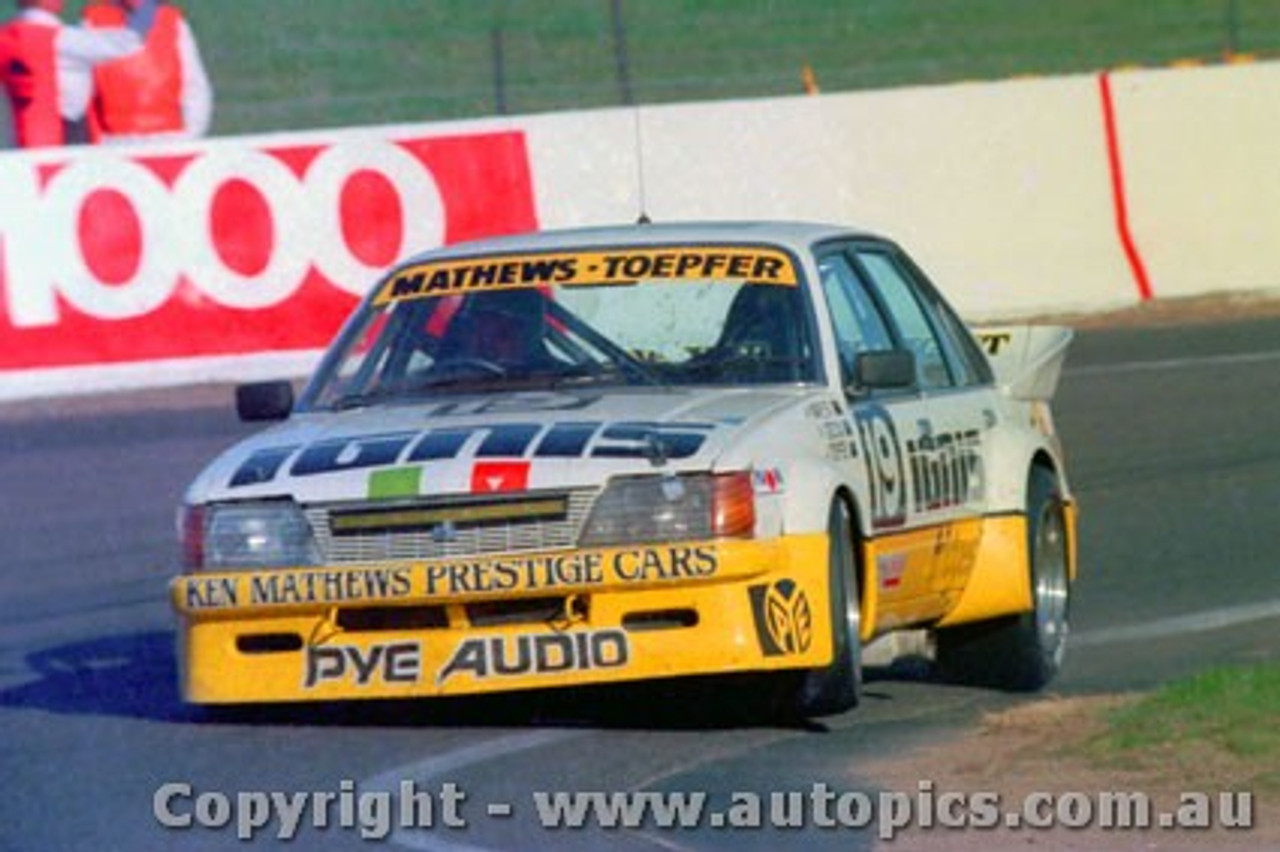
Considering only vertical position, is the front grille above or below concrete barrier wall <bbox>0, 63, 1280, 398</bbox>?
above

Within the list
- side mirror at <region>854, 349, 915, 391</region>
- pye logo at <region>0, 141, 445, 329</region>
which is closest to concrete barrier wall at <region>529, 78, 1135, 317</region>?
pye logo at <region>0, 141, 445, 329</region>

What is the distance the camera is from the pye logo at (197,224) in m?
21.0

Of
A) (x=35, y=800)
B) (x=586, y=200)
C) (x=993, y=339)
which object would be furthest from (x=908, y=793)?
(x=586, y=200)

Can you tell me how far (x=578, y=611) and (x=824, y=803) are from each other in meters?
1.00

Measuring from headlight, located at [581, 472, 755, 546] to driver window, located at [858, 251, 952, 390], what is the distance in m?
1.64

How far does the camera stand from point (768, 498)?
8758 millimetres

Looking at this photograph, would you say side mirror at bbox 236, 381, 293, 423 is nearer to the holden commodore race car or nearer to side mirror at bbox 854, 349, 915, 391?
the holden commodore race car

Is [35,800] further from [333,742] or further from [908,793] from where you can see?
[908,793]

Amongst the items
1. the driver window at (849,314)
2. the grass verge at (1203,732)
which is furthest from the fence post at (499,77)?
the grass verge at (1203,732)

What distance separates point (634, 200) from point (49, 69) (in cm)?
431

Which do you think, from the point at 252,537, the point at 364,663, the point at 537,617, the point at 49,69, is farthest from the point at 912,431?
the point at 49,69

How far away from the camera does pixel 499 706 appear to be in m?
9.80

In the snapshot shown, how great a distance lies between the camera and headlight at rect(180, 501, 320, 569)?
29.2 ft

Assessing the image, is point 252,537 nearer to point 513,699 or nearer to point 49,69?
point 513,699
